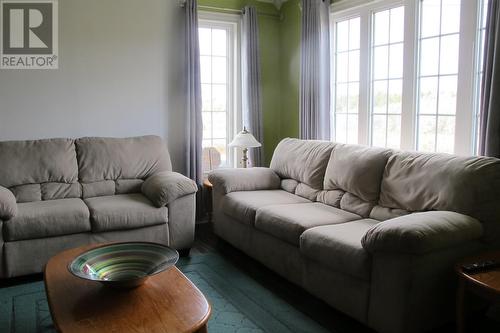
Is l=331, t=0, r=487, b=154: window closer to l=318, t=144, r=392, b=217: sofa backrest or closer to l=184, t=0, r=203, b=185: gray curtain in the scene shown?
l=318, t=144, r=392, b=217: sofa backrest

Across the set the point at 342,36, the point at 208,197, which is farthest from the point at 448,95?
the point at 208,197

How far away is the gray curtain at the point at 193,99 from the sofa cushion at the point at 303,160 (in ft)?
2.78

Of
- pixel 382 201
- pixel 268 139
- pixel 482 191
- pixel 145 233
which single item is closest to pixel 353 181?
pixel 382 201

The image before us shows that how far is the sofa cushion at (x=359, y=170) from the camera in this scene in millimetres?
3324

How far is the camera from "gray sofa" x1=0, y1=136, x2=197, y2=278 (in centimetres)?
337

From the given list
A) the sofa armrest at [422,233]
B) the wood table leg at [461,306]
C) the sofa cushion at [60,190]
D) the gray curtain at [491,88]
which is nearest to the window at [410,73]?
the gray curtain at [491,88]

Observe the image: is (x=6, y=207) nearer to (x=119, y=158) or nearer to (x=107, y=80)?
(x=119, y=158)

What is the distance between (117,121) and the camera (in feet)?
15.3

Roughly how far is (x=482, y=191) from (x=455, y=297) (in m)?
0.63

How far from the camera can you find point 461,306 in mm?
2348

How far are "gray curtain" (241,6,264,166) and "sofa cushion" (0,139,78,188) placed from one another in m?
1.90

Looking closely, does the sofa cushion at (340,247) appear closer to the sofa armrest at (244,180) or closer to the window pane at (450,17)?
the sofa armrest at (244,180)

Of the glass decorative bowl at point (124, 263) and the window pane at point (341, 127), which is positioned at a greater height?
the window pane at point (341, 127)

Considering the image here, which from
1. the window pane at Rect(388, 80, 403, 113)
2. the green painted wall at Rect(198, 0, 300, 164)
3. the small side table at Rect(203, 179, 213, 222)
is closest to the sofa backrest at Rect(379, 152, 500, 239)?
the window pane at Rect(388, 80, 403, 113)
